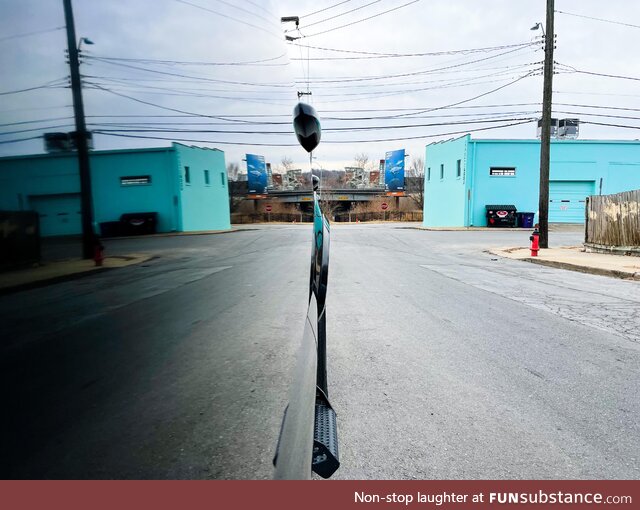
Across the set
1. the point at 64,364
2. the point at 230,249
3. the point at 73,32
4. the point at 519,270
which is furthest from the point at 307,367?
the point at 519,270

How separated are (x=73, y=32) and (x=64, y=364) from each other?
0.58 meters

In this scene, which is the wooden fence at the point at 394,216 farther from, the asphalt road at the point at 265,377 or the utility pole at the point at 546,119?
the asphalt road at the point at 265,377

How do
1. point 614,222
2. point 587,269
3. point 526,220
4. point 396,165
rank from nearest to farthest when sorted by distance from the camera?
point 587,269
point 614,222
point 526,220
point 396,165

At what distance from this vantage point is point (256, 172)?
40.6 inches

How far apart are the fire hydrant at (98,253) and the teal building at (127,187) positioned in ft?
0.10

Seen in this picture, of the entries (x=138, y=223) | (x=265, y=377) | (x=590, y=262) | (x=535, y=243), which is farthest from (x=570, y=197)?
(x=138, y=223)

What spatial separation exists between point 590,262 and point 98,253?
34.5 feet

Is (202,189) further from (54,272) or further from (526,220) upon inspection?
(526,220)

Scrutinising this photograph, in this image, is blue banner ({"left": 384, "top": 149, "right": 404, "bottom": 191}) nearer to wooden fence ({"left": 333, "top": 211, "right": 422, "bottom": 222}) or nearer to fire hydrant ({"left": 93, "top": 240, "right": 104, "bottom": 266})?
wooden fence ({"left": 333, "top": 211, "right": 422, "bottom": 222})

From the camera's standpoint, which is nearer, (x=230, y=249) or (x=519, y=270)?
(x=230, y=249)

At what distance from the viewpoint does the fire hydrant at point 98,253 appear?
703 mm

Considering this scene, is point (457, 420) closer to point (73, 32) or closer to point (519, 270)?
point (73, 32)

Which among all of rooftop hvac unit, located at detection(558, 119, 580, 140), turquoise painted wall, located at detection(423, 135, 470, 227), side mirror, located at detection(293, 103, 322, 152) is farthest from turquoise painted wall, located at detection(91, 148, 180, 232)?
rooftop hvac unit, located at detection(558, 119, 580, 140)

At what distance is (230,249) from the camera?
3.39ft
